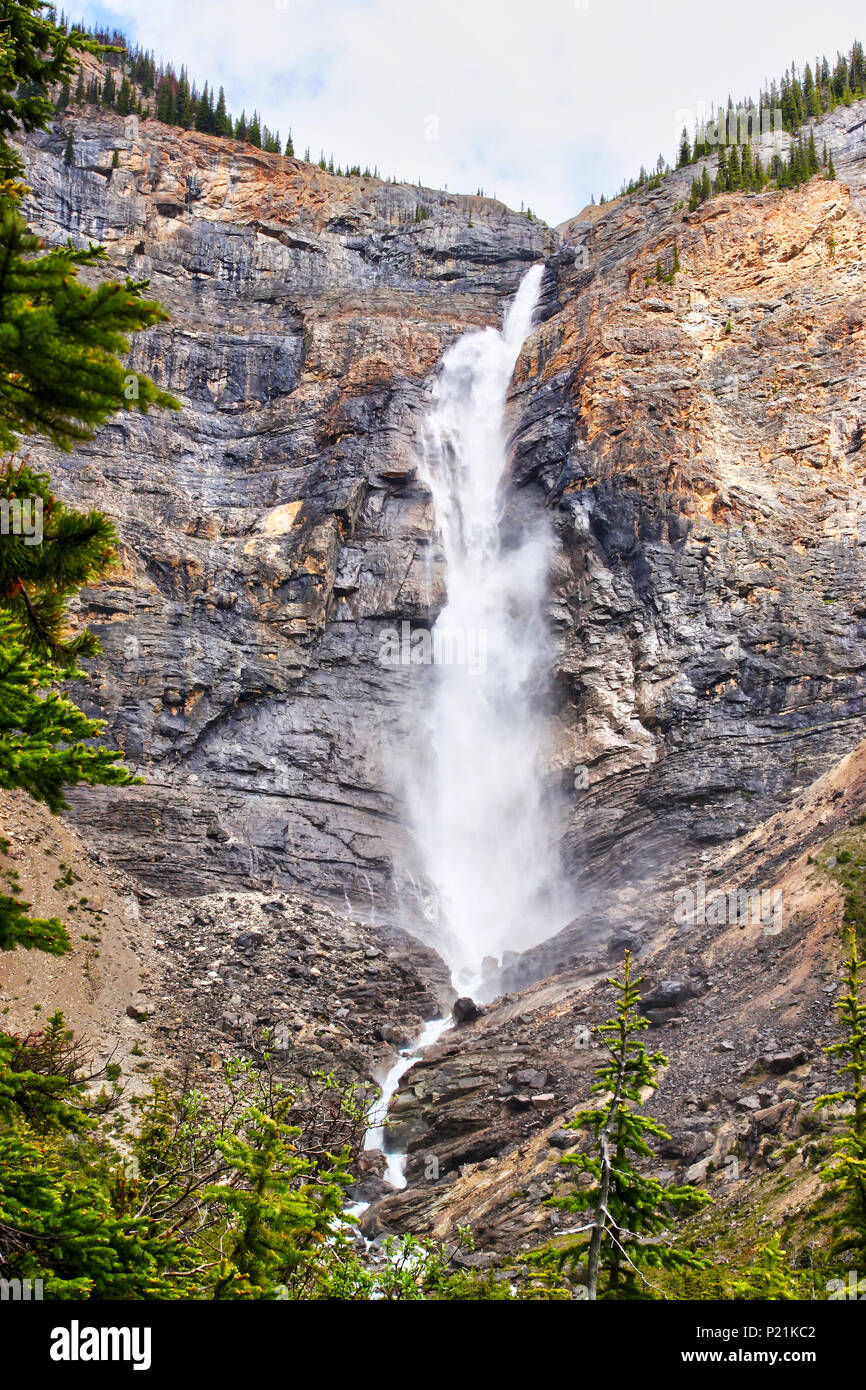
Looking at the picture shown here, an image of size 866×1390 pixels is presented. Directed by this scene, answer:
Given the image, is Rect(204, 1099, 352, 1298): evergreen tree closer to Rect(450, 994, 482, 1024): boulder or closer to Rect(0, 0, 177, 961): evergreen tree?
Rect(0, 0, 177, 961): evergreen tree

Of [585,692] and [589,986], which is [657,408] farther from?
[589,986]

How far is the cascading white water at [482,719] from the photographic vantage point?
46125mm

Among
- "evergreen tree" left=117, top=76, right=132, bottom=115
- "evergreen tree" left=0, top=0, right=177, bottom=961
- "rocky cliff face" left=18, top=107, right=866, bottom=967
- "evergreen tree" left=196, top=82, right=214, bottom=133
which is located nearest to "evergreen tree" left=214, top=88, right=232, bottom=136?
"evergreen tree" left=196, top=82, right=214, bottom=133

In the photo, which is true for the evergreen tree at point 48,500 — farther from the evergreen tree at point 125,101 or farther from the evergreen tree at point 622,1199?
the evergreen tree at point 125,101

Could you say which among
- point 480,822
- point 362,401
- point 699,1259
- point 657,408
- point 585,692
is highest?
point 362,401

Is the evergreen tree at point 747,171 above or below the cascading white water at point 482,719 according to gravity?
above

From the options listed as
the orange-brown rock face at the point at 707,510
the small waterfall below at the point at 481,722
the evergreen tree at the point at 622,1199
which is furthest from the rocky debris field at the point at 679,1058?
the evergreen tree at the point at 622,1199

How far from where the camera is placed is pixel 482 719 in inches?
2078

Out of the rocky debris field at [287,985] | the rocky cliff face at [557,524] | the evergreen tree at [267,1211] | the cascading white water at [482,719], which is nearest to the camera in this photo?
the evergreen tree at [267,1211]

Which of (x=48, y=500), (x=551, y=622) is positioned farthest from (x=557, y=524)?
(x=48, y=500)

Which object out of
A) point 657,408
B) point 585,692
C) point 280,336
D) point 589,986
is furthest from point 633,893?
point 280,336

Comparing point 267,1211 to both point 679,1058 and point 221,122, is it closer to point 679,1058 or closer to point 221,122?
point 679,1058

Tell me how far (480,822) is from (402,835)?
4.55 metres

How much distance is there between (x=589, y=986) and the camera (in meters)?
32.0
